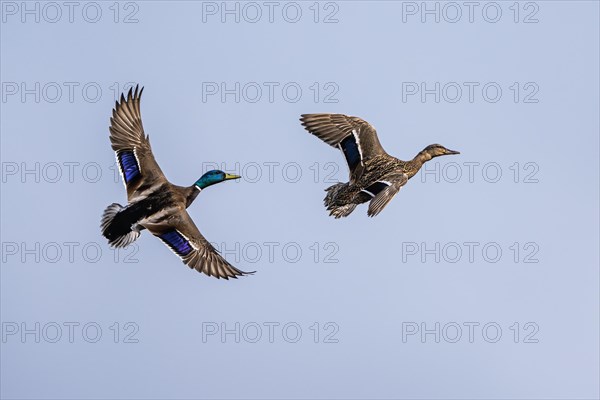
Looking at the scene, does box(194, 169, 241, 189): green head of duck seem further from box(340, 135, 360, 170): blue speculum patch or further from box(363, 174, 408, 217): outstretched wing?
box(363, 174, 408, 217): outstretched wing

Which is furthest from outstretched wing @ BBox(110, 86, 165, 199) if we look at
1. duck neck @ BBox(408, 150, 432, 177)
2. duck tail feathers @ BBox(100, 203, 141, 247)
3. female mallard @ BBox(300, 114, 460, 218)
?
duck neck @ BBox(408, 150, 432, 177)

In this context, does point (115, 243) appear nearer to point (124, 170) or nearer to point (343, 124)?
point (124, 170)

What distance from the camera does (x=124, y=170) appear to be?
34.6 m

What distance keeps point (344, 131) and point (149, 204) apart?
4.98 metres

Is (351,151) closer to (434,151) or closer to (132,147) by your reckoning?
(434,151)

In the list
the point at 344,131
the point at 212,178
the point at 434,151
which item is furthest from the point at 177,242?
the point at 434,151

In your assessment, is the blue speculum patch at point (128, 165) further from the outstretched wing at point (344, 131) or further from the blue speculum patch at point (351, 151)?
the blue speculum patch at point (351, 151)

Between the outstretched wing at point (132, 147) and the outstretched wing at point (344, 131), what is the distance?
3655 mm

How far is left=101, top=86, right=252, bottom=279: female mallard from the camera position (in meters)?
33.2

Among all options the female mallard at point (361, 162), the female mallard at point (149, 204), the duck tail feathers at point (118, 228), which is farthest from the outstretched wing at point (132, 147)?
the female mallard at point (361, 162)

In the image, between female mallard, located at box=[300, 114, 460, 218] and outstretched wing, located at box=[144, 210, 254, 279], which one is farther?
female mallard, located at box=[300, 114, 460, 218]

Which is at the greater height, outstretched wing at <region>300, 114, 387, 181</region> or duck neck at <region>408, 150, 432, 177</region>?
outstretched wing at <region>300, 114, 387, 181</region>

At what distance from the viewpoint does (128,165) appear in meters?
34.6

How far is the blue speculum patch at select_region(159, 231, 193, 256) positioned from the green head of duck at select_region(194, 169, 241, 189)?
158 cm
